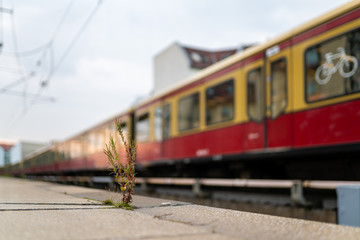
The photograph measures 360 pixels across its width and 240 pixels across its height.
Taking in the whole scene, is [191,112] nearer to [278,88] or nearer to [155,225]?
[278,88]

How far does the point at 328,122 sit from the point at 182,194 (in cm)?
580

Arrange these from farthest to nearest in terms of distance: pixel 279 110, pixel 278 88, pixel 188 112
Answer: pixel 188 112 → pixel 278 88 → pixel 279 110

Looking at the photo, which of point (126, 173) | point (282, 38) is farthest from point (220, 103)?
point (126, 173)

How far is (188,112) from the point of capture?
11.7 m

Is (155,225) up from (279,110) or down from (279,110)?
down

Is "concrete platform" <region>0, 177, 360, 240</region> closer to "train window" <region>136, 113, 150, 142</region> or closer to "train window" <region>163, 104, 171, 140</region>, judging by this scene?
"train window" <region>163, 104, 171, 140</region>

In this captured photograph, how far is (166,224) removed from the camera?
2.88m

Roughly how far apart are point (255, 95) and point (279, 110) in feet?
2.81

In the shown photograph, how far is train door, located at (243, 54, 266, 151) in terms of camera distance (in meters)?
8.60

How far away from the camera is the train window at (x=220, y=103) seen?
9.72 m

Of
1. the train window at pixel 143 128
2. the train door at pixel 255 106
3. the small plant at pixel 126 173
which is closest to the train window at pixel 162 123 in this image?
the train window at pixel 143 128

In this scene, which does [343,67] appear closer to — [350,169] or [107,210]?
[350,169]

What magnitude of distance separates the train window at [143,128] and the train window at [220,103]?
4207 millimetres

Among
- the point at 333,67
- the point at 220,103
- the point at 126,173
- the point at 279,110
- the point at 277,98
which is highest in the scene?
the point at 333,67
